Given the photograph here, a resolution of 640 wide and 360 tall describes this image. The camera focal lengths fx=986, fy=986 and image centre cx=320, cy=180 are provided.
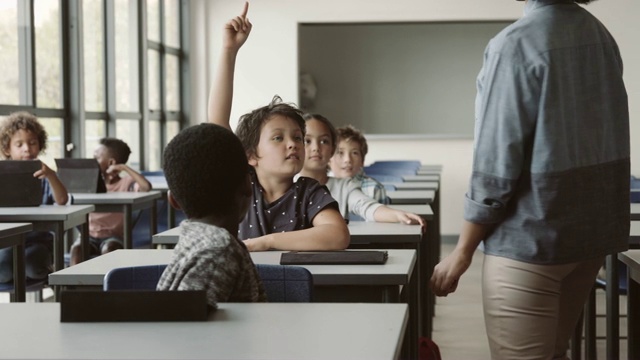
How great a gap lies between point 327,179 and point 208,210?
2.28 metres

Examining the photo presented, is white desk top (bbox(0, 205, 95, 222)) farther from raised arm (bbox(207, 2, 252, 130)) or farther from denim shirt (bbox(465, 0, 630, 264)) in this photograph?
denim shirt (bbox(465, 0, 630, 264))

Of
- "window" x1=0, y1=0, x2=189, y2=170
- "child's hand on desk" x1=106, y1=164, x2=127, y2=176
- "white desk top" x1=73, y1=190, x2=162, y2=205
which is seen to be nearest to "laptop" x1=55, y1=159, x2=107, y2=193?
"white desk top" x1=73, y1=190, x2=162, y2=205

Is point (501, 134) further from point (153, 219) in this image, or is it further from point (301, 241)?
point (153, 219)

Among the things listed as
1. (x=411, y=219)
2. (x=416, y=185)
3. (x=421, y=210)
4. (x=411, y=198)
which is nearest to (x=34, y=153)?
(x=411, y=198)

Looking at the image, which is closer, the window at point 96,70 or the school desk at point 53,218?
the school desk at point 53,218

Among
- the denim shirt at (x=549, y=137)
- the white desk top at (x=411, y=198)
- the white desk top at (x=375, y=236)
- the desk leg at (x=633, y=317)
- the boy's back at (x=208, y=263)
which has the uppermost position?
the denim shirt at (x=549, y=137)

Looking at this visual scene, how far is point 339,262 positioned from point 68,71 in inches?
191

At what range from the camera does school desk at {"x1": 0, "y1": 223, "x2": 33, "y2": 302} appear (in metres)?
3.53

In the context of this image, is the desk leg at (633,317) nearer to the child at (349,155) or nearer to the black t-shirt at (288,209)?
the black t-shirt at (288,209)

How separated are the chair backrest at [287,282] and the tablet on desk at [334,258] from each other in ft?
1.69

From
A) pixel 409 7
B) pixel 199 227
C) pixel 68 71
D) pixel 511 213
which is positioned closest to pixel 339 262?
pixel 511 213

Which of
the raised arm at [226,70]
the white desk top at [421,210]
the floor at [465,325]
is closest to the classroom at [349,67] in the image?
the floor at [465,325]

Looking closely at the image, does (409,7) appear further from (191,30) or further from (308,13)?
(191,30)

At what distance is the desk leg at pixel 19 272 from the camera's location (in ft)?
12.2
